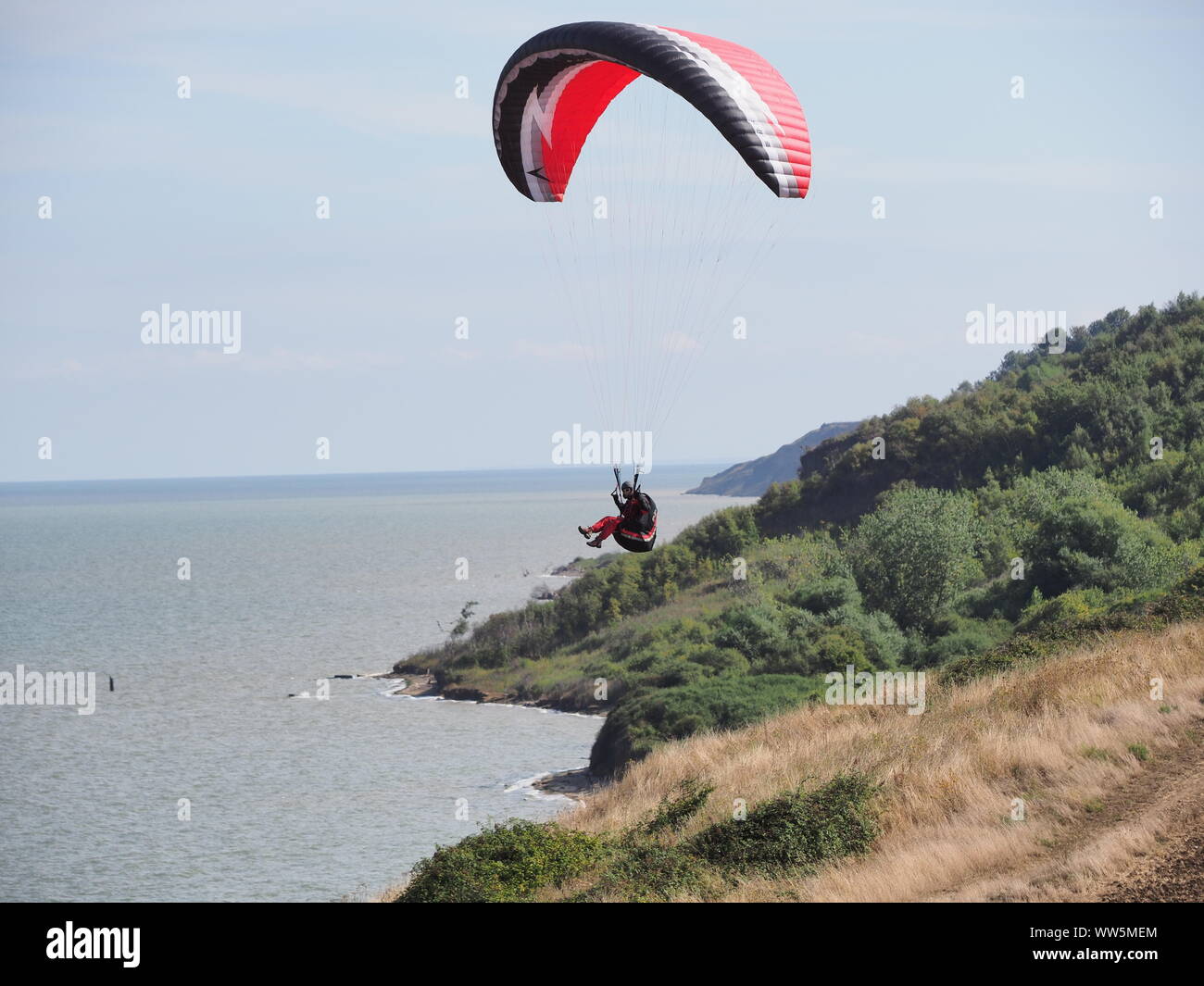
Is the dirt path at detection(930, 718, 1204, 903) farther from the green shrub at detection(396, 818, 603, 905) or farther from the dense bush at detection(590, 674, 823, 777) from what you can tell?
the dense bush at detection(590, 674, 823, 777)

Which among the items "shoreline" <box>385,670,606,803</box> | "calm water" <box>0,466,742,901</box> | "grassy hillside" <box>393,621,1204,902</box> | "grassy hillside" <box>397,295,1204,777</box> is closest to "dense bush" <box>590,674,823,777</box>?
"grassy hillside" <box>397,295,1204,777</box>

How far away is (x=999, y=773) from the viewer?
16.0 m

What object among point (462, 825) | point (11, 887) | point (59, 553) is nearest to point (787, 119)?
point (462, 825)

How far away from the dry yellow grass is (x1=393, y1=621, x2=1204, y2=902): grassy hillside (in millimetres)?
31

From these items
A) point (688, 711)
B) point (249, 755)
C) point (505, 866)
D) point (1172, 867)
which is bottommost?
point (249, 755)

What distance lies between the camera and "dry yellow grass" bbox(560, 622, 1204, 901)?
13094 mm

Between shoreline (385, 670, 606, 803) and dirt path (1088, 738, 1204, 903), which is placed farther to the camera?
shoreline (385, 670, 606, 803)

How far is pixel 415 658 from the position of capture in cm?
6775

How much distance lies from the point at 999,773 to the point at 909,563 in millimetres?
31241

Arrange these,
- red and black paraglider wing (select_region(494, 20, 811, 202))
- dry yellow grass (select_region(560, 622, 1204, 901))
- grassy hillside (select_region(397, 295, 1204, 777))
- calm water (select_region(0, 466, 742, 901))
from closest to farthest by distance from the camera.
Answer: dry yellow grass (select_region(560, 622, 1204, 901)) < red and black paraglider wing (select_region(494, 20, 811, 202)) < calm water (select_region(0, 466, 742, 901)) < grassy hillside (select_region(397, 295, 1204, 777))

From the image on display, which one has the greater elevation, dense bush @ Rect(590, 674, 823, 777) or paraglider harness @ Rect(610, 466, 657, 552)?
paraglider harness @ Rect(610, 466, 657, 552)

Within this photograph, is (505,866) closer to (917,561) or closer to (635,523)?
(635,523)

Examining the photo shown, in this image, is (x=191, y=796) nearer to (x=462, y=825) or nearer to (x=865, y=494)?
(x=462, y=825)

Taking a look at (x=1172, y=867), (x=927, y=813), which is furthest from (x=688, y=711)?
(x=1172, y=867)
